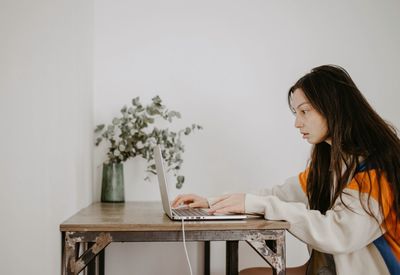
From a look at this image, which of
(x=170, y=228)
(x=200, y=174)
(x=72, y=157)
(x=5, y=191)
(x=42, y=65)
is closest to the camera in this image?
(x=5, y=191)

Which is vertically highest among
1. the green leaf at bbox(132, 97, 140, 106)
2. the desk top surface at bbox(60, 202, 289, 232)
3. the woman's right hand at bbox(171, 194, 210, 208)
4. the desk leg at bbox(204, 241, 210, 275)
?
the green leaf at bbox(132, 97, 140, 106)

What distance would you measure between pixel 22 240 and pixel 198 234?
0.51 metres

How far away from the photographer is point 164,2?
2.26m

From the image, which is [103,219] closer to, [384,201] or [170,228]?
[170,228]

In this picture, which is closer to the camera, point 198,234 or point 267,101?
point 198,234

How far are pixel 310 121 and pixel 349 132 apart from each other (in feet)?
0.45

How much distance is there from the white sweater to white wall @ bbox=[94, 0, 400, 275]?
81cm

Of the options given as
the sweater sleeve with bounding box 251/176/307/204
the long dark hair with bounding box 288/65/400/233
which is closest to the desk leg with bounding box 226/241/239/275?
the sweater sleeve with bounding box 251/176/307/204

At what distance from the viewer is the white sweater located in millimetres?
1341

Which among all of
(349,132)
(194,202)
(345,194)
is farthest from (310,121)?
(194,202)

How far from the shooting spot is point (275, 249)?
4.50 ft

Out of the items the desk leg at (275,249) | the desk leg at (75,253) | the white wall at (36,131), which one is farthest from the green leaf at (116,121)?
the desk leg at (275,249)

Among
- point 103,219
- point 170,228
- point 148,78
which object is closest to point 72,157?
point 103,219

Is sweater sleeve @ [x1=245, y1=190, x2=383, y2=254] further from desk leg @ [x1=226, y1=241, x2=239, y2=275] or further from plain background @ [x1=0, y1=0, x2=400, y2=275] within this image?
plain background @ [x1=0, y1=0, x2=400, y2=275]
